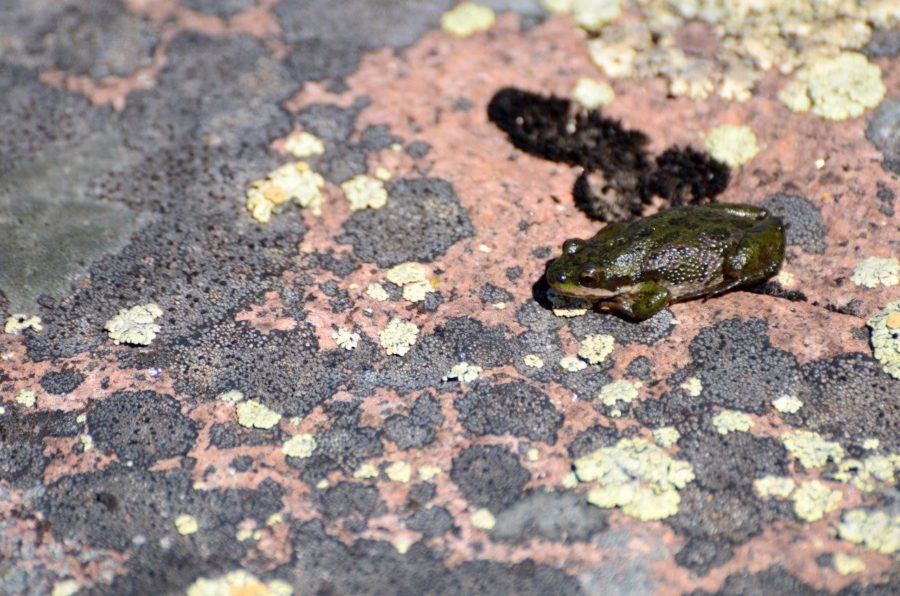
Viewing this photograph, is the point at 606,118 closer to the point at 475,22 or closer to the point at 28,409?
the point at 475,22

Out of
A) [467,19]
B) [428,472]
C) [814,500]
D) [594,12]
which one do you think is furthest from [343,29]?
[814,500]

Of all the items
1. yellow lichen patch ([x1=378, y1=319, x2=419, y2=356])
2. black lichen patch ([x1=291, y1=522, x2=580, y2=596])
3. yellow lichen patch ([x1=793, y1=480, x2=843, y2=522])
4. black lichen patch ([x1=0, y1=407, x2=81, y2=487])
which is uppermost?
yellow lichen patch ([x1=793, y1=480, x2=843, y2=522])

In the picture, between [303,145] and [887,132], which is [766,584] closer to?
[887,132]

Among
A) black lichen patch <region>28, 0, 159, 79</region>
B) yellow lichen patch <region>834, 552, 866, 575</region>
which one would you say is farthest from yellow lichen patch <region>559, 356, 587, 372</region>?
black lichen patch <region>28, 0, 159, 79</region>

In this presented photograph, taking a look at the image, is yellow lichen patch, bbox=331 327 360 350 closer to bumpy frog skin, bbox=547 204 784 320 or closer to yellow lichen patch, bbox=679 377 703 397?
bumpy frog skin, bbox=547 204 784 320

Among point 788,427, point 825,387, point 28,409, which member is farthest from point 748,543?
point 28,409

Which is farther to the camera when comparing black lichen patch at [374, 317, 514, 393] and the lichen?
black lichen patch at [374, 317, 514, 393]
